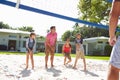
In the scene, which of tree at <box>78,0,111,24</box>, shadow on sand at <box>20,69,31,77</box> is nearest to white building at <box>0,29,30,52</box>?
tree at <box>78,0,111,24</box>

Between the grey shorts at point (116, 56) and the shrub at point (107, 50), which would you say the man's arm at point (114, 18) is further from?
the shrub at point (107, 50)

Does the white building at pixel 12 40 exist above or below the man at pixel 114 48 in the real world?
above

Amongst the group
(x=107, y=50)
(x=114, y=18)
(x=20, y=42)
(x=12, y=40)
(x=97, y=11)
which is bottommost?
(x=107, y=50)

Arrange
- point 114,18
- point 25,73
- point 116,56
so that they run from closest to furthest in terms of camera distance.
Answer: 1. point 116,56
2. point 114,18
3. point 25,73

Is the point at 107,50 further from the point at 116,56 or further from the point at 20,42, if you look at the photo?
the point at 116,56

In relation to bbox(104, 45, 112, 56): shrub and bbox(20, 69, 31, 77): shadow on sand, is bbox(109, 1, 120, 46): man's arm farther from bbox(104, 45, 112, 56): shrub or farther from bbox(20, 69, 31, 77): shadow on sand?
bbox(104, 45, 112, 56): shrub

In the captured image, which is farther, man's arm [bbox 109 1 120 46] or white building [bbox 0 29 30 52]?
white building [bbox 0 29 30 52]

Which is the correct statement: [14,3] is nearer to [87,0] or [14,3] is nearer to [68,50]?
[68,50]

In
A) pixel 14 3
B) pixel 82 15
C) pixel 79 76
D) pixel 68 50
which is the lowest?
pixel 79 76

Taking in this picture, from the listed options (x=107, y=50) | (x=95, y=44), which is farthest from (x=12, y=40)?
(x=107, y=50)

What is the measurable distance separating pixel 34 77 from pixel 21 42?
1387 inches

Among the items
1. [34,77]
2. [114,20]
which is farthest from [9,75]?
[114,20]

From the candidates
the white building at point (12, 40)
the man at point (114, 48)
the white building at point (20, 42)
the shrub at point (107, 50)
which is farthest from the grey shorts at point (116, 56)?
the shrub at point (107, 50)

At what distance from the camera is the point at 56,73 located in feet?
28.7
